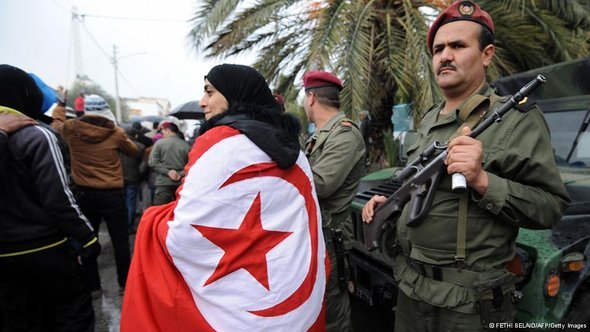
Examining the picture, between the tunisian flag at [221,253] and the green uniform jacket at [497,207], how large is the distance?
59cm

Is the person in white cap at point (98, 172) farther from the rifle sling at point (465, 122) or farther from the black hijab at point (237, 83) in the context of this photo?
the rifle sling at point (465, 122)

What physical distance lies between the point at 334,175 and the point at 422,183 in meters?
0.79

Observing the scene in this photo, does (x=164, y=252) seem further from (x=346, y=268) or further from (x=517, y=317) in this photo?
(x=517, y=317)

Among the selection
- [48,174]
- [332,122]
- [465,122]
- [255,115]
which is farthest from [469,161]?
[48,174]

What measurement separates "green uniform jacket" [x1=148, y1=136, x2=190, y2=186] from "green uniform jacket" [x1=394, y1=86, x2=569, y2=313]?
13.4 feet

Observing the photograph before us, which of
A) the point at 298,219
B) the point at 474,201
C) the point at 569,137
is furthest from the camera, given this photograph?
the point at 569,137

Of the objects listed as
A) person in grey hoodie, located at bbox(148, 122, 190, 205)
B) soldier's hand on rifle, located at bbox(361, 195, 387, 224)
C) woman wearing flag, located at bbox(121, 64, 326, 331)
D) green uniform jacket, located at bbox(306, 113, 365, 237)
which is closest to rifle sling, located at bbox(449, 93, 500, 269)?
soldier's hand on rifle, located at bbox(361, 195, 387, 224)

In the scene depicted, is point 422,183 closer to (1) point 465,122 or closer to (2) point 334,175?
(1) point 465,122

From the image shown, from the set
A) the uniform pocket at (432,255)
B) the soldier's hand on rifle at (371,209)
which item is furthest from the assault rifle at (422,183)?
the uniform pocket at (432,255)

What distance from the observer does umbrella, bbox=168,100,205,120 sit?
21.5ft

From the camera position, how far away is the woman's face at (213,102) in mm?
1710

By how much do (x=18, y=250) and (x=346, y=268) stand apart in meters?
1.99

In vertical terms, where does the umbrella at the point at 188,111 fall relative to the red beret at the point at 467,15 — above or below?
below

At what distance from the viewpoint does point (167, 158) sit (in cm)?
506
